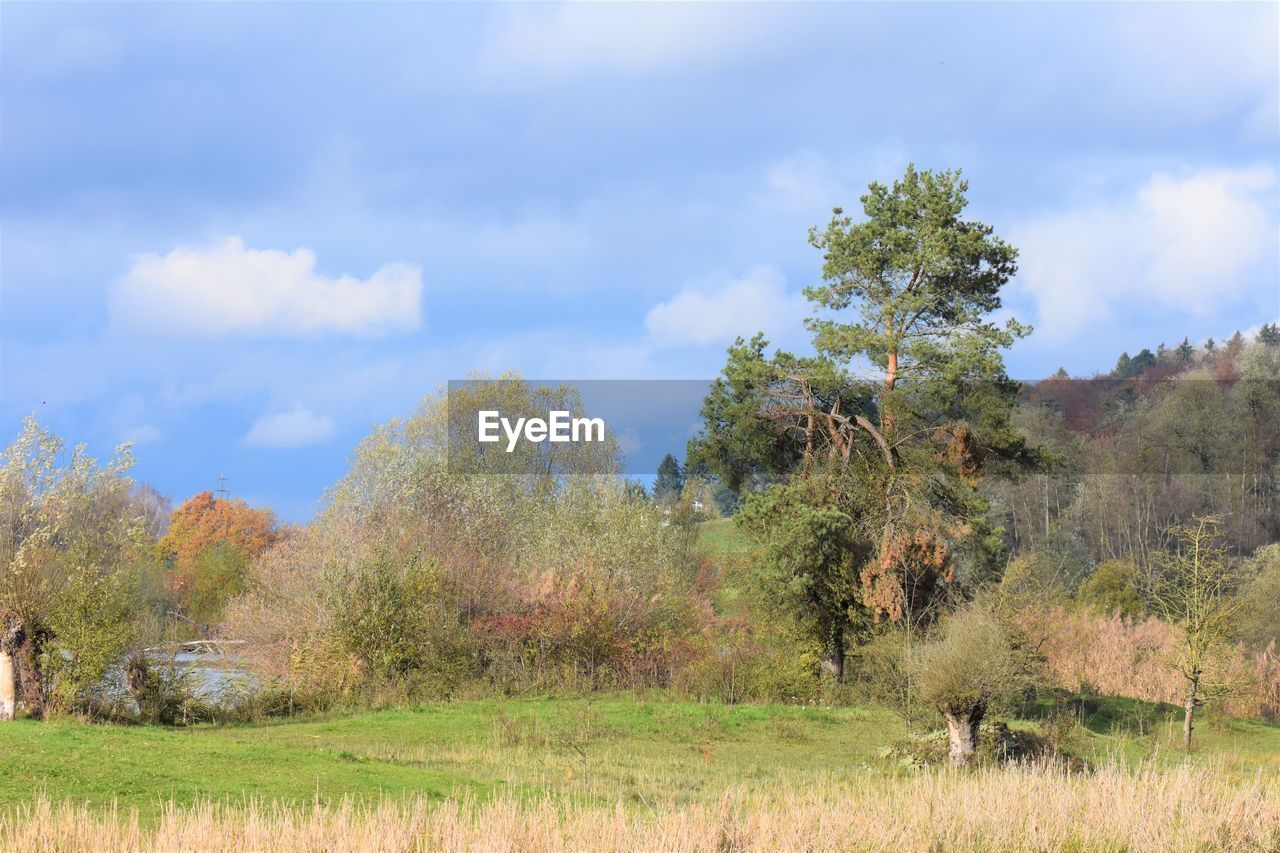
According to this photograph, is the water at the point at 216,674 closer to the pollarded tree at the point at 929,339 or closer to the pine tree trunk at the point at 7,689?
the pine tree trunk at the point at 7,689

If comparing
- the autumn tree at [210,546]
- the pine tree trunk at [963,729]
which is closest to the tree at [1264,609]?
the pine tree trunk at [963,729]

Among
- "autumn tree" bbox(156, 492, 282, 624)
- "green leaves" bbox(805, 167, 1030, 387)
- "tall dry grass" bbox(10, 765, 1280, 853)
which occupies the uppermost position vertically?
"green leaves" bbox(805, 167, 1030, 387)

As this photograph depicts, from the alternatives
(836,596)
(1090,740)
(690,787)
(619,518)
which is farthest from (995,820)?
(619,518)

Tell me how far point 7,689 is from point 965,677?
16.1 metres

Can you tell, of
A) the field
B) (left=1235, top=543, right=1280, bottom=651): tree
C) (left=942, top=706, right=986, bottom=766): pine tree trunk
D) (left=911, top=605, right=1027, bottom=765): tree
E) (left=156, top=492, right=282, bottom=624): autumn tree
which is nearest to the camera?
the field

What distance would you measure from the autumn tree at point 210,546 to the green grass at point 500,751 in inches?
1263

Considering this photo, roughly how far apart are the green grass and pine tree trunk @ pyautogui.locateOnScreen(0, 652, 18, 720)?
4.39 feet

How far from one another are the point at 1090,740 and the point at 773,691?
799 centimetres

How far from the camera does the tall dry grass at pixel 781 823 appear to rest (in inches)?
361

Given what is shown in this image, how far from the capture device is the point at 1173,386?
64000 mm

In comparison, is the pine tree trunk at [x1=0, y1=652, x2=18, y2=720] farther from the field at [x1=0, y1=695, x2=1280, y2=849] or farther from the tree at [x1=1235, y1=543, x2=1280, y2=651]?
the tree at [x1=1235, y1=543, x2=1280, y2=651]

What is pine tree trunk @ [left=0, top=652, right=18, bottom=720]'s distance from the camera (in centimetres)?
2027

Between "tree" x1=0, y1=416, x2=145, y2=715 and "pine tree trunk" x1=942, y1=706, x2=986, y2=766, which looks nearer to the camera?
"pine tree trunk" x1=942, y1=706, x2=986, y2=766

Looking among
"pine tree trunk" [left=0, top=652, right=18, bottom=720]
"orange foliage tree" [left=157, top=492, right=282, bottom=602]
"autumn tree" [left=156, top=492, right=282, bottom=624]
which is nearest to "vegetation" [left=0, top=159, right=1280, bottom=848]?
"pine tree trunk" [left=0, top=652, right=18, bottom=720]
